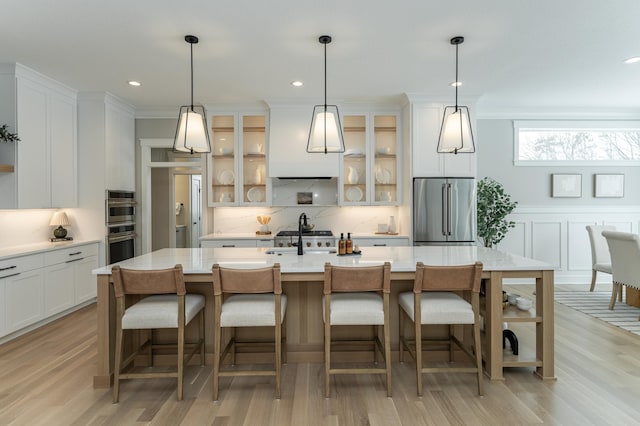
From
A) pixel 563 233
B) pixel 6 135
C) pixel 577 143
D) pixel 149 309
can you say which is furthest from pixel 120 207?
pixel 577 143

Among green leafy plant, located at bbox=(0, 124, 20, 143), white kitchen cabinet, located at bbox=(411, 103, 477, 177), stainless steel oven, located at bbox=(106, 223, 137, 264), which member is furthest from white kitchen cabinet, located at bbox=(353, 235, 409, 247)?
green leafy plant, located at bbox=(0, 124, 20, 143)

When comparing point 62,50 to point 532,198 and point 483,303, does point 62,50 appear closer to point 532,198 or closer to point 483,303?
point 483,303

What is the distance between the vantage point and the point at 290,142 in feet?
17.2

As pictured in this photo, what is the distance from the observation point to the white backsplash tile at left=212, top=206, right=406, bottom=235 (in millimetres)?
5723

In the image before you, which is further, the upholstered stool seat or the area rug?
the area rug

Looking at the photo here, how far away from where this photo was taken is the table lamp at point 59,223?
4656 millimetres

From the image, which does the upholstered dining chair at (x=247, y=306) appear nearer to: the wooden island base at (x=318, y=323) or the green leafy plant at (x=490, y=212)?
the wooden island base at (x=318, y=323)

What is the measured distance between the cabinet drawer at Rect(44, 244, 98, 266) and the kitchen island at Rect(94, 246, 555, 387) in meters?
1.60

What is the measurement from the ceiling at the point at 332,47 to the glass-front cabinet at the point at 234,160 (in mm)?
437

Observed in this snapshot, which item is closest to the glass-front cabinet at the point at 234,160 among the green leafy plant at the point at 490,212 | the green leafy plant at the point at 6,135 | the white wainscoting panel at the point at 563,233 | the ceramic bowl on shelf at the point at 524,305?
the green leafy plant at the point at 6,135

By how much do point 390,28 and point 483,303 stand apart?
2.38 metres

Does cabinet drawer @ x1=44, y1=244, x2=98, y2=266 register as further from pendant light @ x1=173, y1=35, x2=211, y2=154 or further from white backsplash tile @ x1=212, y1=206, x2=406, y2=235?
pendant light @ x1=173, y1=35, x2=211, y2=154

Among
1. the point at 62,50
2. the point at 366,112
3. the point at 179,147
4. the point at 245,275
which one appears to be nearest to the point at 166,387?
the point at 245,275

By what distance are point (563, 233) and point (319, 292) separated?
4.80m
